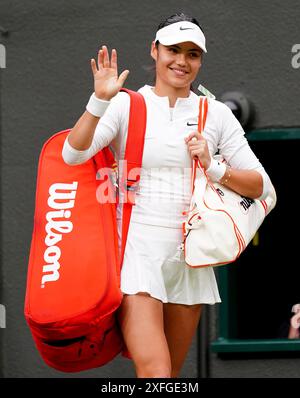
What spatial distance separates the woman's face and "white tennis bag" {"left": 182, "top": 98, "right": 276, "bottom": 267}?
0.69ft

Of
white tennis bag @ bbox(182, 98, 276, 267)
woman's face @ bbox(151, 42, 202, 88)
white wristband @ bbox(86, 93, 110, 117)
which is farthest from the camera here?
woman's face @ bbox(151, 42, 202, 88)

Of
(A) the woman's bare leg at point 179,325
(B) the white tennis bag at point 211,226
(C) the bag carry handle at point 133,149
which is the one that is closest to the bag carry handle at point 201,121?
(B) the white tennis bag at point 211,226

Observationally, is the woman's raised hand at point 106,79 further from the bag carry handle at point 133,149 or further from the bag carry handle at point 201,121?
the bag carry handle at point 201,121

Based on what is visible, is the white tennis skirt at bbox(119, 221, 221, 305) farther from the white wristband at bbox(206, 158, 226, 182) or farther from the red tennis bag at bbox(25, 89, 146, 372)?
the white wristband at bbox(206, 158, 226, 182)

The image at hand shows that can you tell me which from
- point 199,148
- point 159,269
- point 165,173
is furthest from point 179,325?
A: point 199,148

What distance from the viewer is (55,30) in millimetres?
7613

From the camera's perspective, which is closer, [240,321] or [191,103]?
[191,103]

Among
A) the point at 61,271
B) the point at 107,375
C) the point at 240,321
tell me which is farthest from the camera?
the point at 240,321

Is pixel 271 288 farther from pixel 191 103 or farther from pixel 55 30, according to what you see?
pixel 191 103

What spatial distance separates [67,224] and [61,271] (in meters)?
0.22

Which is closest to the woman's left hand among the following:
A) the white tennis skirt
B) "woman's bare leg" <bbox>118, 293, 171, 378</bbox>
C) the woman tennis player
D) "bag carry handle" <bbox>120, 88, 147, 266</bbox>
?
the woman tennis player

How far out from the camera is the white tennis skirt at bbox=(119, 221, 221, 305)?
519 centimetres

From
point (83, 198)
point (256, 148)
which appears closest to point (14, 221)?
point (256, 148)

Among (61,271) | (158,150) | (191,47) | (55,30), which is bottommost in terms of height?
(61,271)
